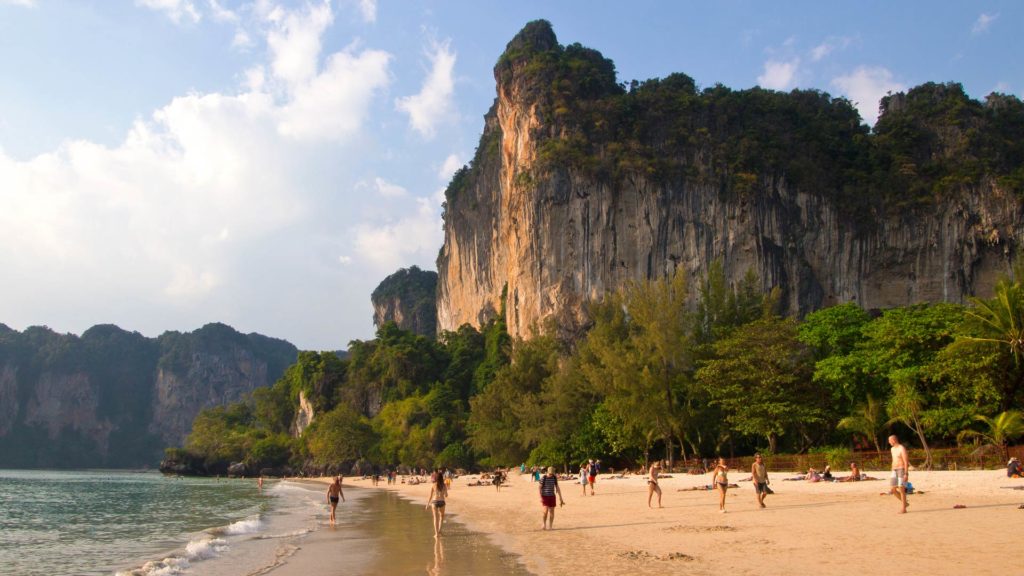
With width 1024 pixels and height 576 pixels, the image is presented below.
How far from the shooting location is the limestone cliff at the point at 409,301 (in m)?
132

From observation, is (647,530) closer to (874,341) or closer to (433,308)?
(874,341)

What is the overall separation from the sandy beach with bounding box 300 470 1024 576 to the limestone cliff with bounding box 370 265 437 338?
110 meters

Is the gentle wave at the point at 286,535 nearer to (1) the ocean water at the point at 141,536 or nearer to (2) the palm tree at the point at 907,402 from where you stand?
(1) the ocean water at the point at 141,536

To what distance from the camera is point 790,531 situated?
12453mm

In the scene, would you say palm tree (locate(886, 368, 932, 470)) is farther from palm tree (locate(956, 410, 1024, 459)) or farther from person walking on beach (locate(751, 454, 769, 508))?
person walking on beach (locate(751, 454, 769, 508))

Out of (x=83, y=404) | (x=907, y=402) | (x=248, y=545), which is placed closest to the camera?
(x=248, y=545)

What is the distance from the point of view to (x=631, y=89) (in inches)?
3019

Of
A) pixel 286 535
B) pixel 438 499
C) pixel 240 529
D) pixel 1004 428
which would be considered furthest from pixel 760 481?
pixel 240 529

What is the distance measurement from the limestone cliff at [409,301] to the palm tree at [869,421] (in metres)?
101

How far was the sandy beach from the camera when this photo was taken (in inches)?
366

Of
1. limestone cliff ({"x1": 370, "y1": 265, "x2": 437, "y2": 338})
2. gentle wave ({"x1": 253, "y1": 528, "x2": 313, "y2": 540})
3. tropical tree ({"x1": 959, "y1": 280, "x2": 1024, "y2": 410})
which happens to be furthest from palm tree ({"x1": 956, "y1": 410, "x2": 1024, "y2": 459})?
limestone cliff ({"x1": 370, "y1": 265, "x2": 437, "y2": 338})

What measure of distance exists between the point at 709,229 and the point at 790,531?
55576mm

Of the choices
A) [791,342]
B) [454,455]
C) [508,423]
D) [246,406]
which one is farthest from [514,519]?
[246,406]

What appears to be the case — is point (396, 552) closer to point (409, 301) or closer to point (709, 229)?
point (709, 229)
